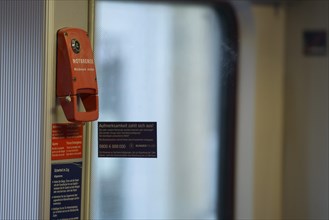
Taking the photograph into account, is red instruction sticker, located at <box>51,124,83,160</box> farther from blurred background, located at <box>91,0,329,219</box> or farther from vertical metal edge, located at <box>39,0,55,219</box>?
blurred background, located at <box>91,0,329,219</box>

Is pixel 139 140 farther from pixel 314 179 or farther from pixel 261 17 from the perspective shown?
pixel 261 17

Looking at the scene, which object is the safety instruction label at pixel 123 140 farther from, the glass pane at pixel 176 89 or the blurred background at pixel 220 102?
the glass pane at pixel 176 89

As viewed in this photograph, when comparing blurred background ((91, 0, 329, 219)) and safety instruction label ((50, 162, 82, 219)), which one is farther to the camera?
blurred background ((91, 0, 329, 219))

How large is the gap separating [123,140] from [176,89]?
4.49 ft

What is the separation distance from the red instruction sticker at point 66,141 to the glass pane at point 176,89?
3.12ft

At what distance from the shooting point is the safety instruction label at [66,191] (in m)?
1.25

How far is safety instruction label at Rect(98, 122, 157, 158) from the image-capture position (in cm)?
134

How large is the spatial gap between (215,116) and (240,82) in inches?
12.0

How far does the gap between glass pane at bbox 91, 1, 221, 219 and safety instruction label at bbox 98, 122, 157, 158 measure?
2.88ft

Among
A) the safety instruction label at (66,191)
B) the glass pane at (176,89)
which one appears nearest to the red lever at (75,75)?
the safety instruction label at (66,191)

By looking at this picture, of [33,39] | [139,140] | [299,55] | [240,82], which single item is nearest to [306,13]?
[299,55]

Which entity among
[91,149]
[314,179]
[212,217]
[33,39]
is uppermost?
[33,39]

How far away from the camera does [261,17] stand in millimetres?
2525

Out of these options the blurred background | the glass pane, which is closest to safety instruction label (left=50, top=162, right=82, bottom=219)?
the blurred background
